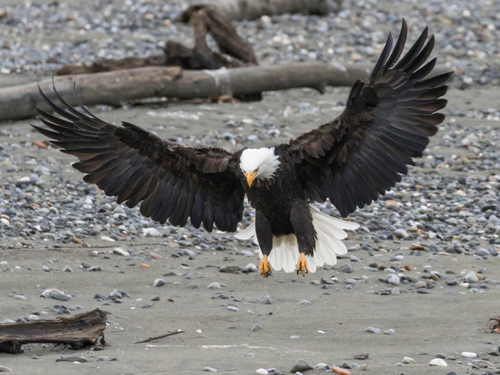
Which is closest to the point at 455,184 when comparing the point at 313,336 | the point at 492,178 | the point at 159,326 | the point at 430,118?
the point at 492,178

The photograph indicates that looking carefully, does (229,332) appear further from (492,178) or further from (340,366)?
(492,178)

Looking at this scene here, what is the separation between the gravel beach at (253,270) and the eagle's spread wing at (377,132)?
69 centimetres

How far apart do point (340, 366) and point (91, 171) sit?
2.00 meters

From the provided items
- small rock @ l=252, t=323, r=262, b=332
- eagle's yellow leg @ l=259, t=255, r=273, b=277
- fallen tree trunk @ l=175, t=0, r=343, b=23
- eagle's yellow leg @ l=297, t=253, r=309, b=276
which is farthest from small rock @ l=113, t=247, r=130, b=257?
fallen tree trunk @ l=175, t=0, r=343, b=23

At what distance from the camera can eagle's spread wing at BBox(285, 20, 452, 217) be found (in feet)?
12.2

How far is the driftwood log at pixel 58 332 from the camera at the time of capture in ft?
10.4

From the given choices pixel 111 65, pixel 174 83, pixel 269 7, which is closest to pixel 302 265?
pixel 174 83

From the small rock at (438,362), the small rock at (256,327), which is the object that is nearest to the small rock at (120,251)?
the small rock at (256,327)

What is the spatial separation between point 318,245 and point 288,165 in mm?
680

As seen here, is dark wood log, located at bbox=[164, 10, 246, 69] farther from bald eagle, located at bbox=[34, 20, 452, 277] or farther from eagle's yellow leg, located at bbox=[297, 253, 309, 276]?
eagle's yellow leg, located at bbox=[297, 253, 309, 276]

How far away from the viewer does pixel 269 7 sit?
447 inches

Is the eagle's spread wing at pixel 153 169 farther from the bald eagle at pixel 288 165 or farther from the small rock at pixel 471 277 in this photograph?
the small rock at pixel 471 277

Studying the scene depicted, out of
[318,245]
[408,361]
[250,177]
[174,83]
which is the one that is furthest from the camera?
[174,83]

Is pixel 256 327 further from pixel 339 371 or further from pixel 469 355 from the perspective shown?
pixel 469 355
